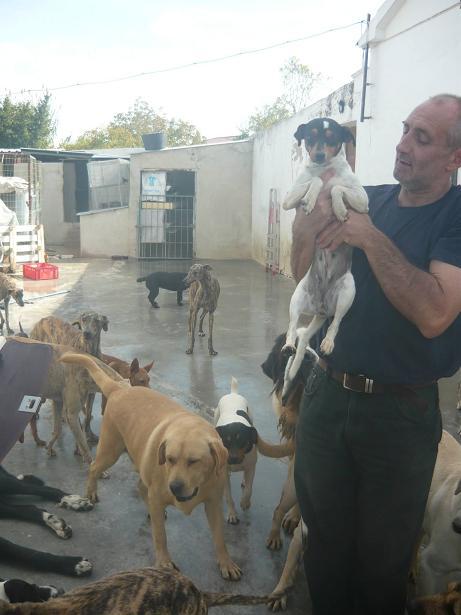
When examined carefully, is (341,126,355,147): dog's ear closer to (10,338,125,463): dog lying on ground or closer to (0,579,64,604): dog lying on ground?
(0,579,64,604): dog lying on ground

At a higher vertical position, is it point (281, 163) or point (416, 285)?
point (281, 163)

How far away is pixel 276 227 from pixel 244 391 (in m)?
9.07

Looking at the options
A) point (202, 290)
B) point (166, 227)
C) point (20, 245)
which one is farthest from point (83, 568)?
point (166, 227)

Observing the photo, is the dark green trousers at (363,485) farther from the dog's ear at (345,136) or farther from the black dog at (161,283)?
the black dog at (161,283)

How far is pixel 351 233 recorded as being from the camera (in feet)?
6.37

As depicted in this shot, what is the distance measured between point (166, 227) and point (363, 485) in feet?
50.9

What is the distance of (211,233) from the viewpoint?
17.3m

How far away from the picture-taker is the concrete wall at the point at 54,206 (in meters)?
21.7

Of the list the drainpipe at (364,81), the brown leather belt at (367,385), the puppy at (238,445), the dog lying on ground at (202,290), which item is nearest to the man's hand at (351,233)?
the brown leather belt at (367,385)

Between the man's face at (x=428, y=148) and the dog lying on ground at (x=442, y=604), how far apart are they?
1.47 meters

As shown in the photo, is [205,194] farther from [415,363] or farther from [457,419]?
[415,363]

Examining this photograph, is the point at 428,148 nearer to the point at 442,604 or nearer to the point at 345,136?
the point at 345,136

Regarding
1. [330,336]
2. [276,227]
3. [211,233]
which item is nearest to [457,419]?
[330,336]

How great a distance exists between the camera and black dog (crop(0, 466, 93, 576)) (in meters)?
2.93
